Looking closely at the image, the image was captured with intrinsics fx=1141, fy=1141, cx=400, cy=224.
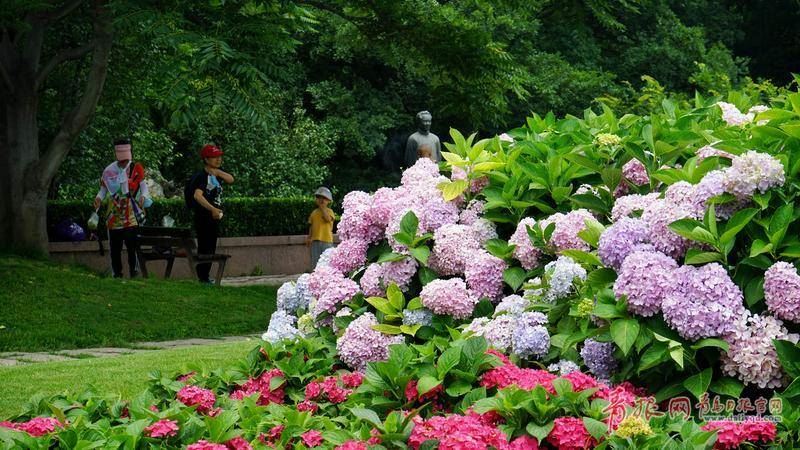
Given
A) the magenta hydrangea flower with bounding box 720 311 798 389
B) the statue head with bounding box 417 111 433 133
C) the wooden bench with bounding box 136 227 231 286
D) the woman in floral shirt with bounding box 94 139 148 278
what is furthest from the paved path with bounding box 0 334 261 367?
the magenta hydrangea flower with bounding box 720 311 798 389

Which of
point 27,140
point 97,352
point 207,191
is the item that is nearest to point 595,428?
point 97,352

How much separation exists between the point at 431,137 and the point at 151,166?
7.80 metres

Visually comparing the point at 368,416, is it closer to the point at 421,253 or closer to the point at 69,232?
the point at 421,253

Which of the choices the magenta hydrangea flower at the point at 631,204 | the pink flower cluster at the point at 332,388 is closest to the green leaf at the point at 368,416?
the pink flower cluster at the point at 332,388

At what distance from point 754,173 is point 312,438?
5.36 feet

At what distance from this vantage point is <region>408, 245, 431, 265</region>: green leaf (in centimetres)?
438

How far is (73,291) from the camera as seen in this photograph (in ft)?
41.5

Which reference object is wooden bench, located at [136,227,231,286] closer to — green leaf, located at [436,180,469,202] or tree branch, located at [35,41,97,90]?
tree branch, located at [35,41,97,90]

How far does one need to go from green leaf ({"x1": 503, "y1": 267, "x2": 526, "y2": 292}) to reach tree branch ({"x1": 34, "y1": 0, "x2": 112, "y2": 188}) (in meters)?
10.7

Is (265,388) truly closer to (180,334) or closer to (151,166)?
(180,334)

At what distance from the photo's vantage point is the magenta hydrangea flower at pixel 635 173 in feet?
14.5

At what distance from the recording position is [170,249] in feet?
52.0

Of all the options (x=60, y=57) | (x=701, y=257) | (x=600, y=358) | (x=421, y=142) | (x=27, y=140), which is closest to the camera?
(x=701, y=257)

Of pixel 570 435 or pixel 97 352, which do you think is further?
pixel 97 352
